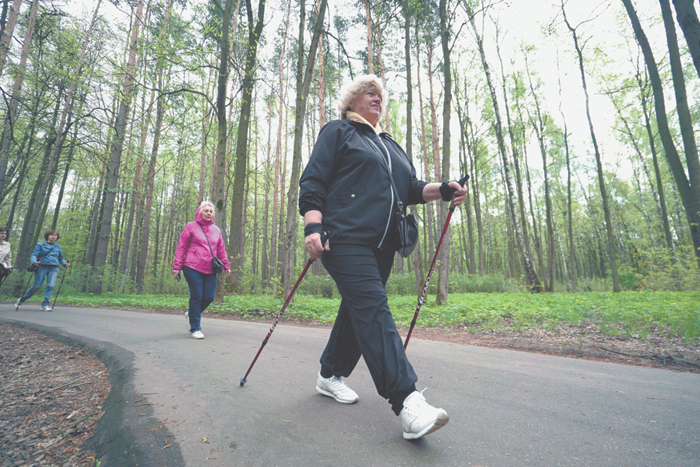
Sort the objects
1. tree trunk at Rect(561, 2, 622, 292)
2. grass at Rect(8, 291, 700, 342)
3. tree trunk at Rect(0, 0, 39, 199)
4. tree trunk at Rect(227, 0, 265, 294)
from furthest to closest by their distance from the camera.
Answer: tree trunk at Rect(561, 2, 622, 292), tree trunk at Rect(0, 0, 39, 199), tree trunk at Rect(227, 0, 265, 294), grass at Rect(8, 291, 700, 342)

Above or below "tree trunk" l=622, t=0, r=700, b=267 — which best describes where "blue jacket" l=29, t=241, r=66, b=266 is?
below

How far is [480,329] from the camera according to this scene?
695 cm

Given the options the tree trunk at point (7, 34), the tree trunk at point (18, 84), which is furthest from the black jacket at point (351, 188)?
the tree trunk at point (18, 84)

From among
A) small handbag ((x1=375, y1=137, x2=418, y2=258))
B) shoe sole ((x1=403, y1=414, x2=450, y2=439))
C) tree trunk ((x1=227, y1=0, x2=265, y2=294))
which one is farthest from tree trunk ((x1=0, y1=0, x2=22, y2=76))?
shoe sole ((x1=403, y1=414, x2=450, y2=439))

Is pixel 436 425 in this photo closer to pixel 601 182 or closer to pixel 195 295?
pixel 195 295

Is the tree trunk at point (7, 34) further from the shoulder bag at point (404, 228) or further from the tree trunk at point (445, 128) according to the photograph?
the shoulder bag at point (404, 228)

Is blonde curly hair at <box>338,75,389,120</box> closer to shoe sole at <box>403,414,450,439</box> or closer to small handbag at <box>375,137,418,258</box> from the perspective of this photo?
small handbag at <box>375,137,418,258</box>

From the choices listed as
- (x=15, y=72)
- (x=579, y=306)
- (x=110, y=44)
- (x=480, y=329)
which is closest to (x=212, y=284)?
(x=480, y=329)

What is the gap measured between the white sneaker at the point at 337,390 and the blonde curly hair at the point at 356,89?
1970mm

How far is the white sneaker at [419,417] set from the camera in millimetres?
1652

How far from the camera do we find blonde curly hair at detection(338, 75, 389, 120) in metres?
2.47

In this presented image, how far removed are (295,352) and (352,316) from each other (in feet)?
8.02

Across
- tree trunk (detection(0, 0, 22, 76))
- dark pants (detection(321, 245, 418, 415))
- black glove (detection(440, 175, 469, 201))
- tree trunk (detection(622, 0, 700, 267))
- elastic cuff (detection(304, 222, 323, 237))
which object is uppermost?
tree trunk (detection(0, 0, 22, 76))

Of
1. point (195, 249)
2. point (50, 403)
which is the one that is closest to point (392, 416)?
point (50, 403)
